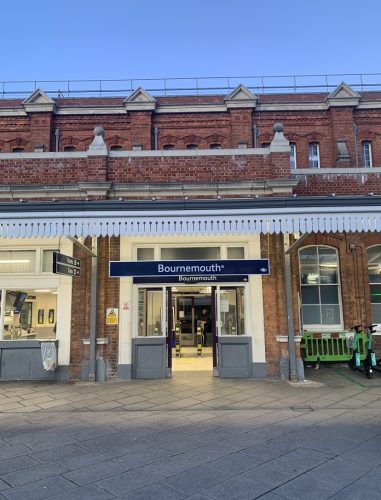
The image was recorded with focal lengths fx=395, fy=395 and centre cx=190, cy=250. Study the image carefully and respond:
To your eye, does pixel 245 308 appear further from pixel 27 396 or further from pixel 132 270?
pixel 27 396

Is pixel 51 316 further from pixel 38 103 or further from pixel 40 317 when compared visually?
pixel 38 103

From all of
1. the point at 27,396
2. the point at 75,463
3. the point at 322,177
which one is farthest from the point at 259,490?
the point at 322,177

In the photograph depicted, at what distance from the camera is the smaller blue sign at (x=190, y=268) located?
9805 millimetres

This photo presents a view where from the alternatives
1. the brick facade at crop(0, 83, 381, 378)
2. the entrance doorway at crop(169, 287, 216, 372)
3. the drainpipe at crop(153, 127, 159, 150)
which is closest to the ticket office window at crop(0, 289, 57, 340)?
the brick facade at crop(0, 83, 381, 378)

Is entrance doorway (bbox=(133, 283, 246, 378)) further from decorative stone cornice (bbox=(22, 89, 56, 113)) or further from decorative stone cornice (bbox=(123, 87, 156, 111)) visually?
decorative stone cornice (bbox=(22, 89, 56, 113))

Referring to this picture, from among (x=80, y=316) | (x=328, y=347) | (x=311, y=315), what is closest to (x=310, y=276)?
(x=311, y=315)

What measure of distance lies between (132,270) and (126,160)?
2.89m

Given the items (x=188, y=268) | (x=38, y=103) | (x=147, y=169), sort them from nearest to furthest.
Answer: (x=188, y=268) → (x=147, y=169) → (x=38, y=103)

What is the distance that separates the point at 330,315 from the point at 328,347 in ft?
4.42

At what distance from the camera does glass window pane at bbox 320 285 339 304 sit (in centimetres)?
1314

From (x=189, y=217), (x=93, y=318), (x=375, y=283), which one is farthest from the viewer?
(x=375, y=283)

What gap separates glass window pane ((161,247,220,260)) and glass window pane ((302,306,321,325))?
4.55 meters

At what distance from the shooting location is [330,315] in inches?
514

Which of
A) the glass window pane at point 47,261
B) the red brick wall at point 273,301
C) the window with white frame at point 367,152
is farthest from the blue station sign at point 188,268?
the window with white frame at point 367,152
